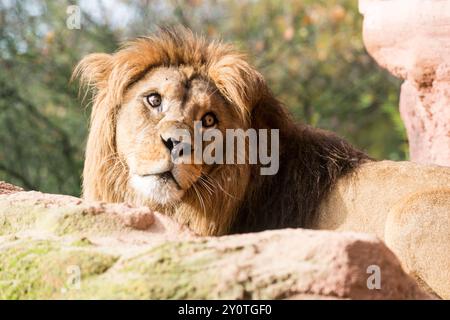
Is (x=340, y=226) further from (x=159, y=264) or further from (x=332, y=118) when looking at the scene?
(x=332, y=118)

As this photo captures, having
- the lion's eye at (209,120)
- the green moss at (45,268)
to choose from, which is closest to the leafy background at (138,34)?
the lion's eye at (209,120)

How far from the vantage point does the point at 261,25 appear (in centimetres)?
1409

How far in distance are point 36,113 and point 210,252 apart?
8.09 metres

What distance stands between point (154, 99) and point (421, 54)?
2.63 metres

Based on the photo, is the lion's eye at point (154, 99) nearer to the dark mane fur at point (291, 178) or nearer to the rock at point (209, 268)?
the dark mane fur at point (291, 178)

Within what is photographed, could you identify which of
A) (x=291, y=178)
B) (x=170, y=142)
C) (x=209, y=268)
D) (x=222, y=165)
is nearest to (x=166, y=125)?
(x=170, y=142)

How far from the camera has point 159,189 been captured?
5.30m

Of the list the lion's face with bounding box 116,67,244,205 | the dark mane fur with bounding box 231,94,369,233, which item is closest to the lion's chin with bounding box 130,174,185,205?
the lion's face with bounding box 116,67,244,205

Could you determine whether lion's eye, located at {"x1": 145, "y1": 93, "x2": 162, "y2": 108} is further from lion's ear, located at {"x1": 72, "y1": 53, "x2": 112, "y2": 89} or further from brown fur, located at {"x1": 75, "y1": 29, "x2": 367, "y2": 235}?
lion's ear, located at {"x1": 72, "y1": 53, "x2": 112, "y2": 89}

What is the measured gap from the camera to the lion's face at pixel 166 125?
5.23 metres

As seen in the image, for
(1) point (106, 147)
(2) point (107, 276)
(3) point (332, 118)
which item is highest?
(3) point (332, 118)

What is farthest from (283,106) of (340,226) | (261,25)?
(261,25)

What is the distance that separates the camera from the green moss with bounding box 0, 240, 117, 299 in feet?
12.5

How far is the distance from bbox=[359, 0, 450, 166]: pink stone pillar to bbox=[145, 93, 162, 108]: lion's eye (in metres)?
2.58
